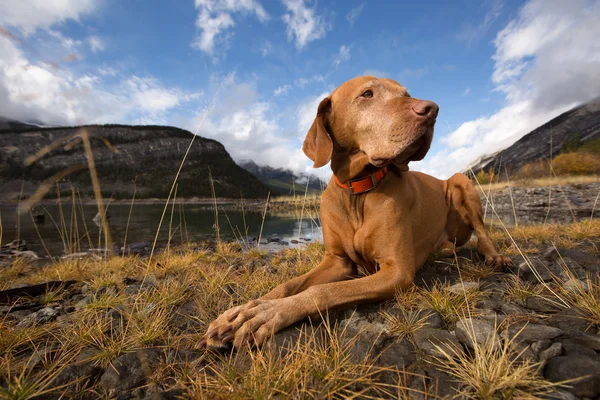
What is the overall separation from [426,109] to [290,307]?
1868mm

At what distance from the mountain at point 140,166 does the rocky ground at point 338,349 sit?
4417 centimetres

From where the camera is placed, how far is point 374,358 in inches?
57.4

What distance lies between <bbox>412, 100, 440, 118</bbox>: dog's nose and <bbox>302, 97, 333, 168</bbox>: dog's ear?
0.85 meters

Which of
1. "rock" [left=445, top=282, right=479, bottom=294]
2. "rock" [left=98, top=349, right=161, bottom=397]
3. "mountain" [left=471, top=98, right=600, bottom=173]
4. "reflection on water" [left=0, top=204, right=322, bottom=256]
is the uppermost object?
"mountain" [left=471, top=98, right=600, bottom=173]

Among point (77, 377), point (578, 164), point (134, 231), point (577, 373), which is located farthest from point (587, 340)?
point (578, 164)

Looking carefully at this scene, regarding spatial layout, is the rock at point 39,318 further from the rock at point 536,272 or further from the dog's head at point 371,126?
the rock at point 536,272

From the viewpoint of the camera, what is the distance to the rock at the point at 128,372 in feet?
4.60

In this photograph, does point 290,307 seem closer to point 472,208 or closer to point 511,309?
point 511,309

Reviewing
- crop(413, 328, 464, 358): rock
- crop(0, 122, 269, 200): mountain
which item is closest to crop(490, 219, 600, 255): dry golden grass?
crop(413, 328, 464, 358): rock

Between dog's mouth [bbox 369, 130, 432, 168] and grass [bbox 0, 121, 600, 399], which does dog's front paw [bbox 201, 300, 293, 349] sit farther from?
dog's mouth [bbox 369, 130, 432, 168]

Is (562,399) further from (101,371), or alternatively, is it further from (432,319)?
(101,371)

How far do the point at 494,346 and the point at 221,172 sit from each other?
108 meters

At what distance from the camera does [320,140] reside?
2.72 metres

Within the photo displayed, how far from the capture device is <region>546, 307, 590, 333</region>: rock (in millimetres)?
1575
